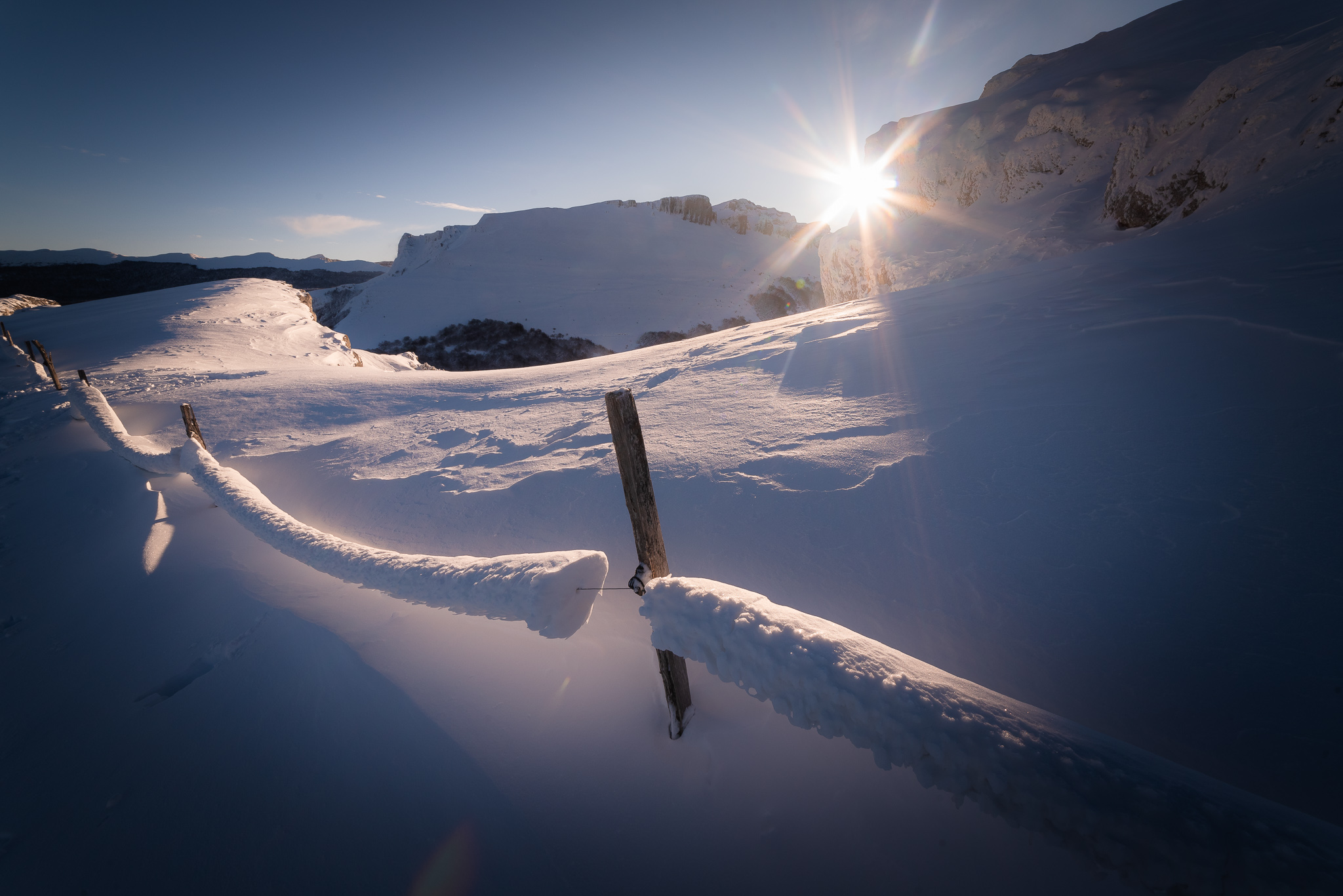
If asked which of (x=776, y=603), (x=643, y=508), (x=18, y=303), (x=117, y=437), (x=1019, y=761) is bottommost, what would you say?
(x=776, y=603)

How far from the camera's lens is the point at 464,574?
2002mm

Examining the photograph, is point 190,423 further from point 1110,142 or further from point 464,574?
point 1110,142

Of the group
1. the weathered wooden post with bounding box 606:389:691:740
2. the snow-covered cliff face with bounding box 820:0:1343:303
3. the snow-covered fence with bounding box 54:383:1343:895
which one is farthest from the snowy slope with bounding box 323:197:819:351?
the snow-covered fence with bounding box 54:383:1343:895

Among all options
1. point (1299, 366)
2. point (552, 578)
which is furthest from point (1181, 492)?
point (552, 578)

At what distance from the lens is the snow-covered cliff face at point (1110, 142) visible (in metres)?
5.20

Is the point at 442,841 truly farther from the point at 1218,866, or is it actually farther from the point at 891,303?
the point at 891,303

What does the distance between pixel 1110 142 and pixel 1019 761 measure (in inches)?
438

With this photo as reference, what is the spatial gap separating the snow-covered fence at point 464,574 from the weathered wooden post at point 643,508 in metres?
0.21

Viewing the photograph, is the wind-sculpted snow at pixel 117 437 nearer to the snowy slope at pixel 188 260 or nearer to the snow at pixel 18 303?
the snow at pixel 18 303

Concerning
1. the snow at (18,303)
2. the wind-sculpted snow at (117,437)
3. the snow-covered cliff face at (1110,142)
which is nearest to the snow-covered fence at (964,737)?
the wind-sculpted snow at (117,437)

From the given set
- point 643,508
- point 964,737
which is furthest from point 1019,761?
point 643,508

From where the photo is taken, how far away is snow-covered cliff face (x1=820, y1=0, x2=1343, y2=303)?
5199mm

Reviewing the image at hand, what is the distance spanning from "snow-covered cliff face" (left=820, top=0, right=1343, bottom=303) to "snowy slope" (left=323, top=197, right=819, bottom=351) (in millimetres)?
16864

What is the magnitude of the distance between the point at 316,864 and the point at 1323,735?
3.67 m
